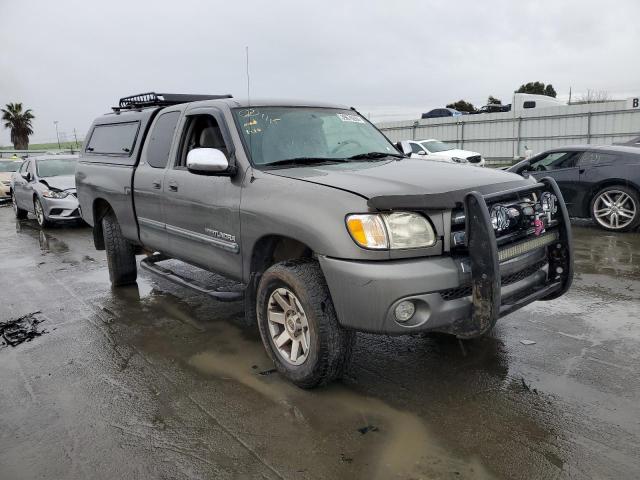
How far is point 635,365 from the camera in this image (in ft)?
12.4

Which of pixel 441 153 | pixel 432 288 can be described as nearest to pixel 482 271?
pixel 432 288

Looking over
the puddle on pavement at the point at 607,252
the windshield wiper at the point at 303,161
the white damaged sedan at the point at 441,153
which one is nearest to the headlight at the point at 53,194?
the windshield wiper at the point at 303,161

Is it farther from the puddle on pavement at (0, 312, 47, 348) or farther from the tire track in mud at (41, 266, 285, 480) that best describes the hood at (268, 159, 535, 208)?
the puddle on pavement at (0, 312, 47, 348)

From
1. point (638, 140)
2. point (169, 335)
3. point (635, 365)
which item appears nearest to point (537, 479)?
point (635, 365)

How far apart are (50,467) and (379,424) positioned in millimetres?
1753

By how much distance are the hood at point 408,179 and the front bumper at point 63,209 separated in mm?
8617

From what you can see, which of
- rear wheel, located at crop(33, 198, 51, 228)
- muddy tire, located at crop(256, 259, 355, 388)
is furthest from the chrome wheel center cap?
rear wheel, located at crop(33, 198, 51, 228)

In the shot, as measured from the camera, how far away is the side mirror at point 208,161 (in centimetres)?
379

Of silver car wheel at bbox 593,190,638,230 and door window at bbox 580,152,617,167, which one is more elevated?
door window at bbox 580,152,617,167

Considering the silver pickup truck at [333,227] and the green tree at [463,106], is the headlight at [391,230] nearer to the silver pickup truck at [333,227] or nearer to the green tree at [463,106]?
the silver pickup truck at [333,227]

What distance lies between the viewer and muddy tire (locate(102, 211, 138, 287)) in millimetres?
6098

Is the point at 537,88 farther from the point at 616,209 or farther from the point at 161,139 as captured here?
the point at 161,139

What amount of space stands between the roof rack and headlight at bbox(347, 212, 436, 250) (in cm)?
344

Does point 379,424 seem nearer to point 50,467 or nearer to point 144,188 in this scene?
point 50,467
